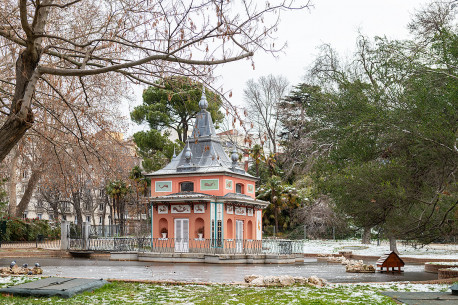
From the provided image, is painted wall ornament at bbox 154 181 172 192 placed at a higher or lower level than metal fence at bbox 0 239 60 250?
higher

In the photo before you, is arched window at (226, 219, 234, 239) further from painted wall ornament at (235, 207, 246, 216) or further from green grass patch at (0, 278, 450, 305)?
green grass patch at (0, 278, 450, 305)

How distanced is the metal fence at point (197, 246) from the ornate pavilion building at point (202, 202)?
0.18 feet

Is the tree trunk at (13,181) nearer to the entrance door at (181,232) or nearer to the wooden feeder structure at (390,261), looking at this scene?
the entrance door at (181,232)

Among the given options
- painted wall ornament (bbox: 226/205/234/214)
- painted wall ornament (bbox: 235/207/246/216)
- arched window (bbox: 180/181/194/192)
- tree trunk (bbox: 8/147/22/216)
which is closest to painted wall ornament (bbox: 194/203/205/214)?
arched window (bbox: 180/181/194/192)

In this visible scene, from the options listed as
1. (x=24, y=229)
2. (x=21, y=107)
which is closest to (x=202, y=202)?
(x=24, y=229)

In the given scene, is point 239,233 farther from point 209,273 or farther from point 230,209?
point 209,273

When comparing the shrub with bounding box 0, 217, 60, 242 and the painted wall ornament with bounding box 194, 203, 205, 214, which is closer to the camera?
the painted wall ornament with bounding box 194, 203, 205, 214

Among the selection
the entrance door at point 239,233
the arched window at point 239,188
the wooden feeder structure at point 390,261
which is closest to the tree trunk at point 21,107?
the wooden feeder structure at point 390,261

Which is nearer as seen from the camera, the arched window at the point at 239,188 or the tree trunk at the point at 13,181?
the tree trunk at the point at 13,181

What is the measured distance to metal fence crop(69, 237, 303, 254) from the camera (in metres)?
30.0

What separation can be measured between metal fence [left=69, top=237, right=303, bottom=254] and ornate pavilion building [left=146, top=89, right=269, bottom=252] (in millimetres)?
56

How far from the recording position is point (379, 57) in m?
18.4

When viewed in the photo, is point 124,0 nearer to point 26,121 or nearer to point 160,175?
point 26,121

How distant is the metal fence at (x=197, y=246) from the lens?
30.0 metres
